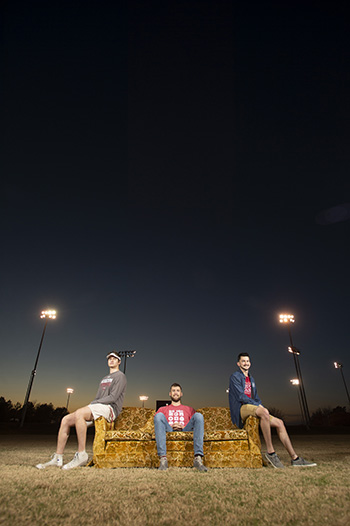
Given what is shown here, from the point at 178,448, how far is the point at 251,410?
123 centimetres

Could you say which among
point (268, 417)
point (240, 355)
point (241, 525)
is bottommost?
point (241, 525)

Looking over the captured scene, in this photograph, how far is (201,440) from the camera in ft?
13.5

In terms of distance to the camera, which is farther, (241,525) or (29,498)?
(29,498)

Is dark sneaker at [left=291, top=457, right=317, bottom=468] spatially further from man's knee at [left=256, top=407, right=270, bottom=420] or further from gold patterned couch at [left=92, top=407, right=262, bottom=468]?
man's knee at [left=256, top=407, right=270, bottom=420]

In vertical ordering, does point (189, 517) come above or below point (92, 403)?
below

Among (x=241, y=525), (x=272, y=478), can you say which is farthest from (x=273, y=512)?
(x=272, y=478)

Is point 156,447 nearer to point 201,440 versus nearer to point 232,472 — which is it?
point 201,440

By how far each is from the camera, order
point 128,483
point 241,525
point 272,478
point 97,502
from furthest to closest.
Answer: point 272,478
point 128,483
point 97,502
point 241,525

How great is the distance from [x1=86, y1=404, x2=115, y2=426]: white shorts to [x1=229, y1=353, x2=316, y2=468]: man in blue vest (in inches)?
78.2

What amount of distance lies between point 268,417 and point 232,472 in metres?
1.02

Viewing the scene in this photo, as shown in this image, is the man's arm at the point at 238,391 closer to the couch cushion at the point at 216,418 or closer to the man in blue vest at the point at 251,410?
the man in blue vest at the point at 251,410

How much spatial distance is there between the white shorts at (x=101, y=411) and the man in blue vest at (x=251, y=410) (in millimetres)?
1986

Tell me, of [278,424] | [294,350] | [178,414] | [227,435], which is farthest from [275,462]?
[294,350]

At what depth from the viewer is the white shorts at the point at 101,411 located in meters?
4.48
